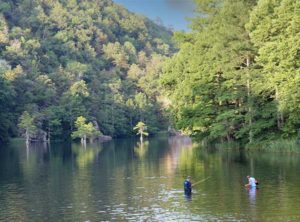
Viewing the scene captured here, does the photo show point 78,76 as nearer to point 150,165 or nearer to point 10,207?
point 150,165

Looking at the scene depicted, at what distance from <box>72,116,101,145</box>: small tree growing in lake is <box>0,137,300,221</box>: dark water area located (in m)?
69.9

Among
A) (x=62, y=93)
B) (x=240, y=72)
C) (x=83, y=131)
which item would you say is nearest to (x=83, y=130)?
(x=83, y=131)

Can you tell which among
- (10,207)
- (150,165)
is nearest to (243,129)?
(150,165)

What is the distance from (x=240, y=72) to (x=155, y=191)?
1124 inches

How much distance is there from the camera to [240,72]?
61.8 meters

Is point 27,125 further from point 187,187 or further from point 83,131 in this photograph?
point 187,187

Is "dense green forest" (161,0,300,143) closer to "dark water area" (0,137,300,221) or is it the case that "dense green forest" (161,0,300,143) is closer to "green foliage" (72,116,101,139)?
"dark water area" (0,137,300,221)

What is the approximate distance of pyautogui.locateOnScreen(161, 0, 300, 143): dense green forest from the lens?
5394cm

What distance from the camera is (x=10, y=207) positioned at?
32125 millimetres

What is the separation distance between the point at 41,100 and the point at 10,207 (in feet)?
383

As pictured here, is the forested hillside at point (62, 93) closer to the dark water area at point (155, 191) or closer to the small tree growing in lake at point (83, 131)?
the small tree growing in lake at point (83, 131)

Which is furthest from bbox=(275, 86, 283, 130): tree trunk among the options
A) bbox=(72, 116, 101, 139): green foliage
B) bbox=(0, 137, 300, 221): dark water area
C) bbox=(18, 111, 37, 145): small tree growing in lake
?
bbox=(72, 116, 101, 139): green foliage

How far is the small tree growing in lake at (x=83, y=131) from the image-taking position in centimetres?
12644

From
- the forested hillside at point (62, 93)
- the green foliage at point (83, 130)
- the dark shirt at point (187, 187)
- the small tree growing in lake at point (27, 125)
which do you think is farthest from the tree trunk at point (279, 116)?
the forested hillside at point (62, 93)
